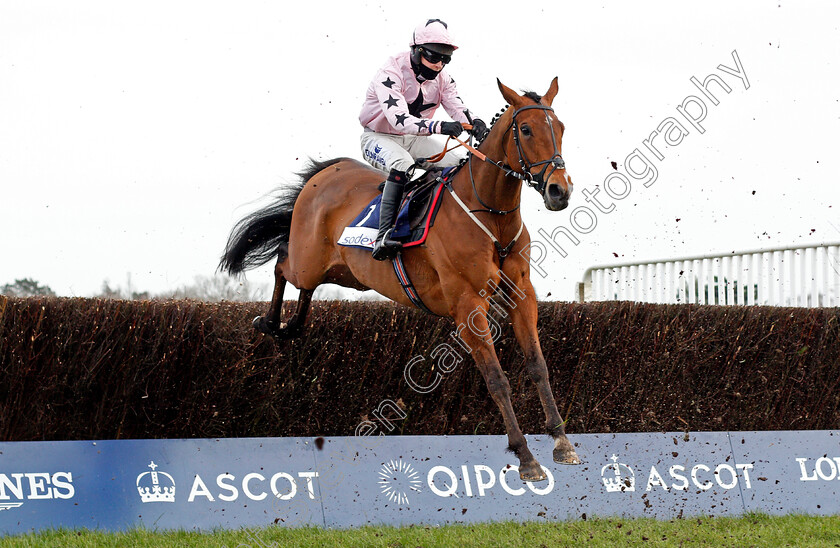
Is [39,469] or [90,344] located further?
[90,344]

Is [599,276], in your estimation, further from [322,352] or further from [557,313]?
[322,352]

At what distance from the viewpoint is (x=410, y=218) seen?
574 cm

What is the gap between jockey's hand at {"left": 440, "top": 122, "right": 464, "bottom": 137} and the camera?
5.48 meters

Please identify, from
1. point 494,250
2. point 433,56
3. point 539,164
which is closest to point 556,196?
point 539,164

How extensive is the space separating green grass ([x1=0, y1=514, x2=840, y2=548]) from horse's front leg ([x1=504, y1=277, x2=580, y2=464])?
103 centimetres

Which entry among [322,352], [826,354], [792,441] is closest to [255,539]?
[322,352]

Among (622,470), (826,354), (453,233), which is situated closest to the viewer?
(453,233)

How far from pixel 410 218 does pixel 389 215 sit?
0.14m

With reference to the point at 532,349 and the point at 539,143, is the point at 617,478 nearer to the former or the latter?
the point at 532,349

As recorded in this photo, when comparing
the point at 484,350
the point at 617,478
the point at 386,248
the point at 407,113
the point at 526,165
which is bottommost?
the point at 617,478

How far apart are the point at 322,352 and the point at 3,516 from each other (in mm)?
2588

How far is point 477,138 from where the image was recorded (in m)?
5.81

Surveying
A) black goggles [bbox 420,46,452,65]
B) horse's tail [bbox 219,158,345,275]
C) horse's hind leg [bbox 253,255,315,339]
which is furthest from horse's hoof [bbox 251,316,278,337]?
black goggles [bbox 420,46,452,65]

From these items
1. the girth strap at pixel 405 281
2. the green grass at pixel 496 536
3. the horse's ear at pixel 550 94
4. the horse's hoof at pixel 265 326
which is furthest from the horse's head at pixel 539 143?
the horse's hoof at pixel 265 326
